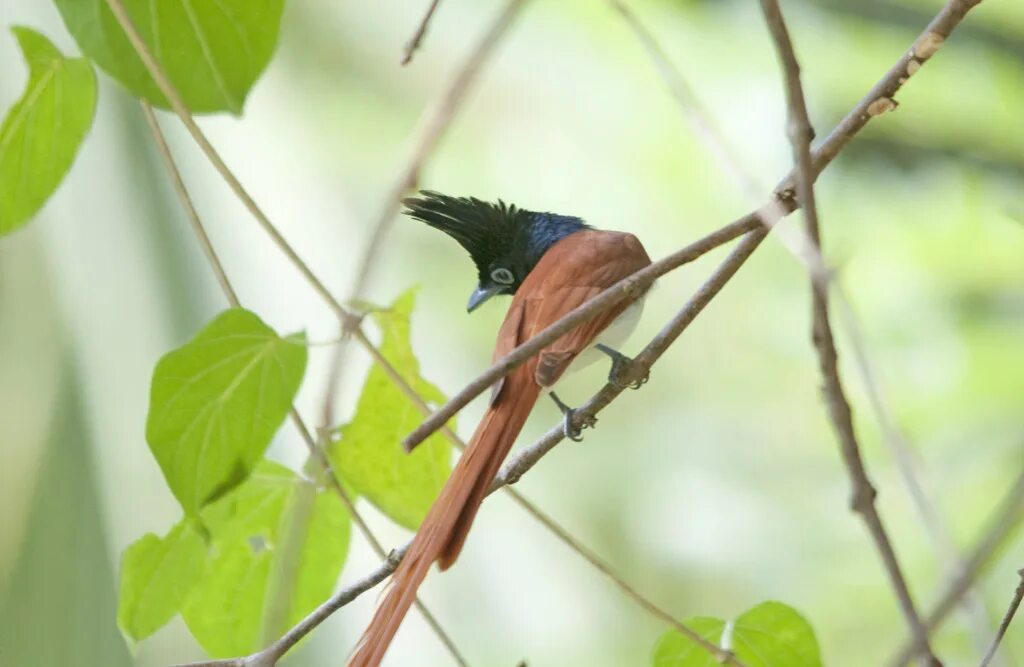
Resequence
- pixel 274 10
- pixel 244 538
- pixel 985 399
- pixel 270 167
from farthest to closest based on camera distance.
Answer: pixel 270 167 < pixel 985 399 < pixel 244 538 < pixel 274 10

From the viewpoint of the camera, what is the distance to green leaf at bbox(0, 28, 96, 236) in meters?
0.85

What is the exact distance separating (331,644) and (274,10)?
124 centimetres

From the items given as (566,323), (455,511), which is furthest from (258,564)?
(566,323)

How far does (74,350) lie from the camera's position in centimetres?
148

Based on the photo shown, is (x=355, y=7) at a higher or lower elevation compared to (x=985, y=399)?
higher

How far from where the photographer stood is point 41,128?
85 centimetres

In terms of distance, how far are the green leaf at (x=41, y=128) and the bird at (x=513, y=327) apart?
0.94 ft

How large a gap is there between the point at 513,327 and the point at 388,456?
150mm

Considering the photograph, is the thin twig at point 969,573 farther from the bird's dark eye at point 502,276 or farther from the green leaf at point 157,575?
the bird's dark eye at point 502,276

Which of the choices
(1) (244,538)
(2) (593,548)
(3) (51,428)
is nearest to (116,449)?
(3) (51,428)

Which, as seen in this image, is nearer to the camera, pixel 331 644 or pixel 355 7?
pixel 331 644

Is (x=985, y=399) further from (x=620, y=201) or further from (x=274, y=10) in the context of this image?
(x=274, y=10)

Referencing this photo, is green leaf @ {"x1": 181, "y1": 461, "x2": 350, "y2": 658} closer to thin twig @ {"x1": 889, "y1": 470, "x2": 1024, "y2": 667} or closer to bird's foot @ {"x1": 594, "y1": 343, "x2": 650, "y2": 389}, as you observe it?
bird's foot @ {"x1": 594, "y1": 343, "x2": 650, "y2": 389}

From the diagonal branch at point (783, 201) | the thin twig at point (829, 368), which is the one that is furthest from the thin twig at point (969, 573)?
the diagonal branch at point (783, 201)
